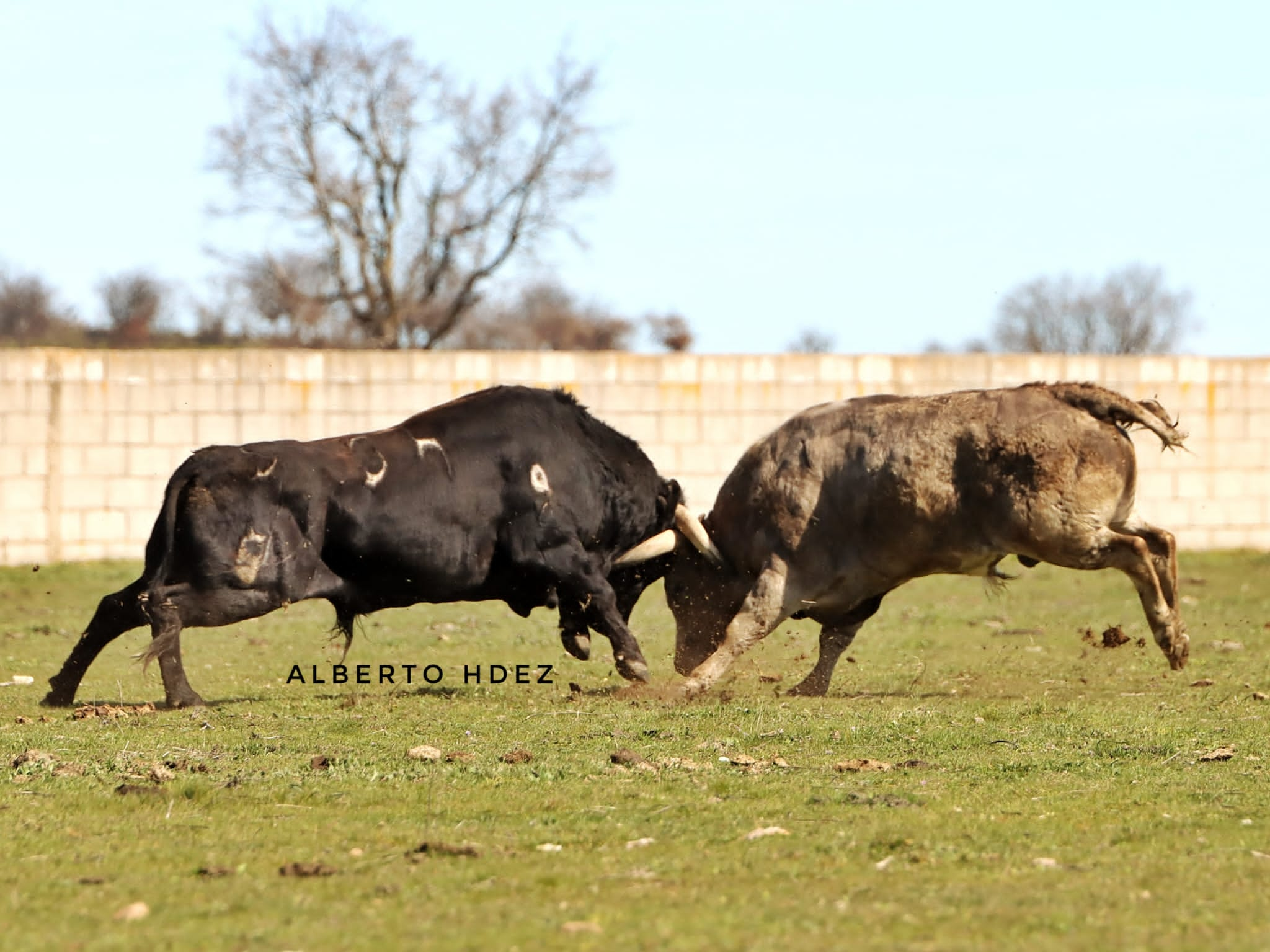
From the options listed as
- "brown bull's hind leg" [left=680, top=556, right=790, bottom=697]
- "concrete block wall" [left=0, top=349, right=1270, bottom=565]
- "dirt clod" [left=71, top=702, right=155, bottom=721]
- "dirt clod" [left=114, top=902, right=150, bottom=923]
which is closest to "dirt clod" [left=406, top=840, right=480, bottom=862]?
"dirt clod" [left=114, top=902, right=150, bottom=923]

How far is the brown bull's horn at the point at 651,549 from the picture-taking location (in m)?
10.8

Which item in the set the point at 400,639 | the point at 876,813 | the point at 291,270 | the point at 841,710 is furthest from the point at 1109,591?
the point at 291,270

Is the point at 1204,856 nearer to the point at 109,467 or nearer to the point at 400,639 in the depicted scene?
the point at 400,639

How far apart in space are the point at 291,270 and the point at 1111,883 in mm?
44872

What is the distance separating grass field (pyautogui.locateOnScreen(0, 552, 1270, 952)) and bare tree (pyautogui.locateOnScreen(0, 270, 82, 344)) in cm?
3335

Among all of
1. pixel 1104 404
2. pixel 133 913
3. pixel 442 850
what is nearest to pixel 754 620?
pixel 1104 404

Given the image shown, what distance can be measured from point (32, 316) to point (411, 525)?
44.1 meters

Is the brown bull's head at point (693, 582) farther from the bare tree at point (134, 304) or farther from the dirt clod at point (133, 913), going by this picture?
the bare tree at point (134, 304)

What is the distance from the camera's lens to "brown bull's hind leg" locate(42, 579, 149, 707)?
376 inches

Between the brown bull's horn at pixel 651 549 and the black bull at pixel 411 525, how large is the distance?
65mm

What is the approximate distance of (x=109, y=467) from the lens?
63.8 ft

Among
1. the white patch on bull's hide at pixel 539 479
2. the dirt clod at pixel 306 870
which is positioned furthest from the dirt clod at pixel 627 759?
the white patch on bull's hide at pixel 539 479

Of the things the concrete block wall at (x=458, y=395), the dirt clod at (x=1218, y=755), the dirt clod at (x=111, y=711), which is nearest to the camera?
the dirt clod at (x=1218, y=755)

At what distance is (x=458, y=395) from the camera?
66.7 ft
